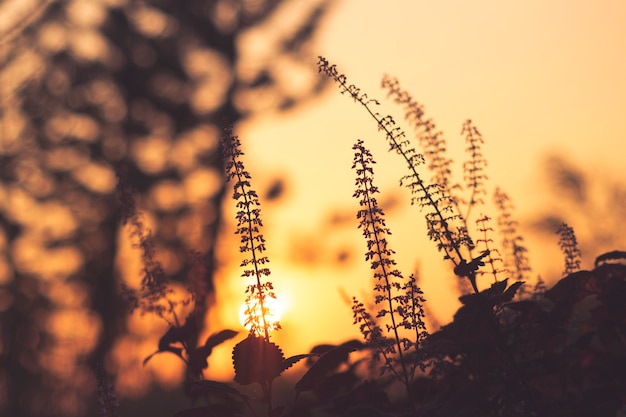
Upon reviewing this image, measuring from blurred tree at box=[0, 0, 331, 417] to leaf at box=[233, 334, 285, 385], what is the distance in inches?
338

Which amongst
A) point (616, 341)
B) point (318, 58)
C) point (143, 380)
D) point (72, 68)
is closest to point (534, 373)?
point (616, 341)

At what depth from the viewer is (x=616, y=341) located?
12.1 feet

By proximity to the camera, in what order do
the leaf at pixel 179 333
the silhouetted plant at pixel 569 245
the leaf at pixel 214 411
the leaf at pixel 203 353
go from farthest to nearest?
the leaf at pixel 179 333, the leaf at pixel 203 353, the silhouetted plant at pixel 569 245, the leaf at pixel 214 411

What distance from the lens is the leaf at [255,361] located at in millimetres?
3211

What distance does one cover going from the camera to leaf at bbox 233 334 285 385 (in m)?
3.21

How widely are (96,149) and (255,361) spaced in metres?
9.75

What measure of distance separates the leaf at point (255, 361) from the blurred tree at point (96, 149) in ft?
28.2

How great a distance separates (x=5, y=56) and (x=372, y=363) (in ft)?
33.7

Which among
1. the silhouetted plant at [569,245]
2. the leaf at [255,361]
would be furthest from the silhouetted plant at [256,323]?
the silhouetted plant at [569,245]

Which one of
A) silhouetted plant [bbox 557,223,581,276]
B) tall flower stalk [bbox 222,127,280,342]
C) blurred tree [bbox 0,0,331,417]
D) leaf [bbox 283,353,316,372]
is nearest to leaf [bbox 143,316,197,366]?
tall flower stalk [bbox 222,127,280,342]

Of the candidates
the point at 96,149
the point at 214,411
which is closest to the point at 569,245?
the point at 214,411

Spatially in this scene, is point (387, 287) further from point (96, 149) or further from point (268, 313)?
point (96, 149)

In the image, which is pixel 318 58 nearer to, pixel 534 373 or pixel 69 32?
pixel 534 373

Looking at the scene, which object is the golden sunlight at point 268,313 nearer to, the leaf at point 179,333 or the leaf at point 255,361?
the leaf at point 255,361
